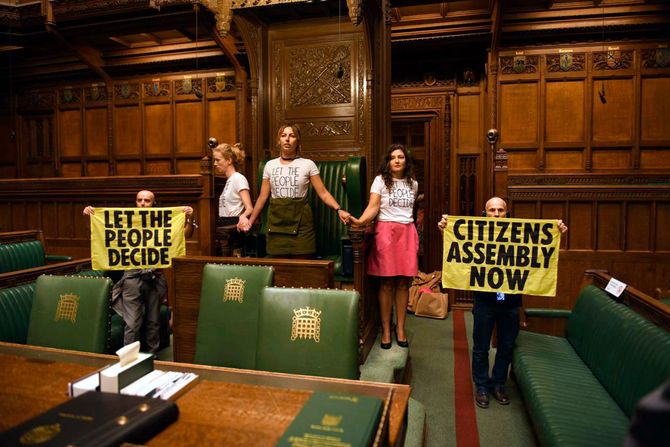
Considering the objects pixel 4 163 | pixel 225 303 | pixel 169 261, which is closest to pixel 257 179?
pixel 169 261

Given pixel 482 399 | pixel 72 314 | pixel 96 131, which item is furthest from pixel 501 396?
pixel 96 131

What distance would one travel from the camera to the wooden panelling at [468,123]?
5837mm

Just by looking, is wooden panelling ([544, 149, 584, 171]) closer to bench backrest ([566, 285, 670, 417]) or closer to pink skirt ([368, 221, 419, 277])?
pink skirt ([368, 221, 419, 277])

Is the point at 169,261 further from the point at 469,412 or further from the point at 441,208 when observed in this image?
the point at 441,208

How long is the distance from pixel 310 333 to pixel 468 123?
485 cm

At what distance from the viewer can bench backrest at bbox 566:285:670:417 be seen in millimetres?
1764

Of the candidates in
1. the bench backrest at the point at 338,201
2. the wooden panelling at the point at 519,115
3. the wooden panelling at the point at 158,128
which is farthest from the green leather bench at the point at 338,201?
the wooden panelling at the point at 158,128

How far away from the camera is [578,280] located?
183 inches

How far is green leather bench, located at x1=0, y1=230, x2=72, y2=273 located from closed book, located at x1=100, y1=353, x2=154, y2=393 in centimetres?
340

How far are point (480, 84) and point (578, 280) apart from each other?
9.02 feet

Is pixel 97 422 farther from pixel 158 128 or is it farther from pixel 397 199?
pixel 158 128

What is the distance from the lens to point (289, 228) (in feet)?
11.0

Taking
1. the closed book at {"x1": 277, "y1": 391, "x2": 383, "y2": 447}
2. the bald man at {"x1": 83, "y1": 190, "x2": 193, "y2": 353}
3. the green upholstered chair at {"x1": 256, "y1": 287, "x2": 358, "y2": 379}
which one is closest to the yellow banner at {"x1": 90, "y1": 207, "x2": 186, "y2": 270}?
the bald man at {"x1": 83, "y1": 190, "x2": 193, "y2": 353}

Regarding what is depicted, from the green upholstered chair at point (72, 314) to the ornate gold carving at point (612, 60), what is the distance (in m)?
5.91
